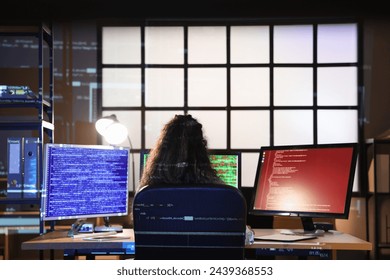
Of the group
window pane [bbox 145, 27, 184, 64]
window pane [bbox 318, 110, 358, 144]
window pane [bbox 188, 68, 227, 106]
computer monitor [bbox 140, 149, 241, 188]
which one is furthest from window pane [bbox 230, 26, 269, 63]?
computer monitor [bbox 140, 149, 241, 188]

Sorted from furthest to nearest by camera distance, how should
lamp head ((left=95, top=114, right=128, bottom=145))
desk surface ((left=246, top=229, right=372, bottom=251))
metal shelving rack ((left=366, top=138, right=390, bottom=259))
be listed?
metal shelving rack ((left=366, top=138, right=390, bottom=259))
lamp head ((left=95, top=114, right=128, bottom=145))
desk surface ((left=246, top=229, right=372, bottom=251))

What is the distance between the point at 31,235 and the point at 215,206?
408cm

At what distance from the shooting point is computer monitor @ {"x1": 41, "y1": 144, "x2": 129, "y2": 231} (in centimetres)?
336

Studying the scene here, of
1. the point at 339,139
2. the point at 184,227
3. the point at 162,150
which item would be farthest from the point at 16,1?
the point at 184,227

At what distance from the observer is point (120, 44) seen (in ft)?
21.1

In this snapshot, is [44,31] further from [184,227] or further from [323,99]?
[323,99]

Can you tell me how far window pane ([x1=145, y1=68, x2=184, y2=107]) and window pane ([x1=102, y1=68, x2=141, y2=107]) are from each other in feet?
0.32

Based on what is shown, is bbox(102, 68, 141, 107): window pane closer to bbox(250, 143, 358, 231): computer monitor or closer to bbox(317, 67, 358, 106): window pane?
bbox(317, 67, 358, 106): window pane

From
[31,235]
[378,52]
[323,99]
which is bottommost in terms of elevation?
[31,235]

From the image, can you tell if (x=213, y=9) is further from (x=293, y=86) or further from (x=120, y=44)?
(x=293, y=86)

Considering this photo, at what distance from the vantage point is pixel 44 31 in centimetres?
396

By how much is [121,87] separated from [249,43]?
1312 mm

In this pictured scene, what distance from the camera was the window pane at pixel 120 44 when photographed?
6422mm

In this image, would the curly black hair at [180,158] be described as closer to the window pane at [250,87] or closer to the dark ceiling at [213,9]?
the window pane at [250,87]
